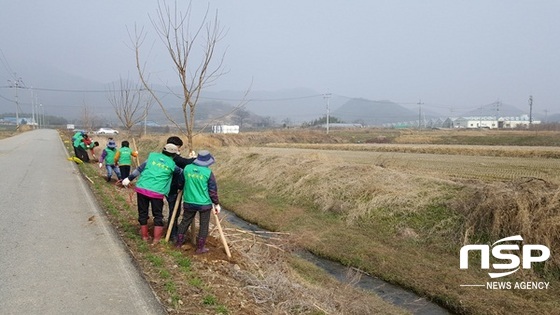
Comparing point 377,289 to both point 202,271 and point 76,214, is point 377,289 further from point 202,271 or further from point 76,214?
point 76,214

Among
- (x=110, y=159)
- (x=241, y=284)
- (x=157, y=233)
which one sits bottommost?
(x=241, y=284)

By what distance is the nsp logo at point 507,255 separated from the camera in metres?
7.69

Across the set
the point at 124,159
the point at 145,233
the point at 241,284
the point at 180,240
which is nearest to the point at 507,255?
the point at 241,284

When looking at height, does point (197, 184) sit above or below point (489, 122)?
below

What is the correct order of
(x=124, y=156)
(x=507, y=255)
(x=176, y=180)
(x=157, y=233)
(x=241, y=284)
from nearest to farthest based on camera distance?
(x=241, y=284) → (x=157, y=233) → (x=176, y=180) → (x=507, y=255) → (x=124, y=156)

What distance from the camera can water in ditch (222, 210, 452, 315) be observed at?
677 cm

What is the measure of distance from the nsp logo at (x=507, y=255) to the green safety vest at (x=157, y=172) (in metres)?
5.96

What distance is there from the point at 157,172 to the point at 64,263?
6.27 ft

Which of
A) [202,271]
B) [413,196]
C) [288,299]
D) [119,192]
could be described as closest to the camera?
[288,299]

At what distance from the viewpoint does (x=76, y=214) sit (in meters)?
9.35

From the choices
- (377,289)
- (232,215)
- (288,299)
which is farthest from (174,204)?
(232,215)

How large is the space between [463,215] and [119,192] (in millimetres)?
10088

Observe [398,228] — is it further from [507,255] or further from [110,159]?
[110,159]

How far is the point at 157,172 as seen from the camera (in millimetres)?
6754
